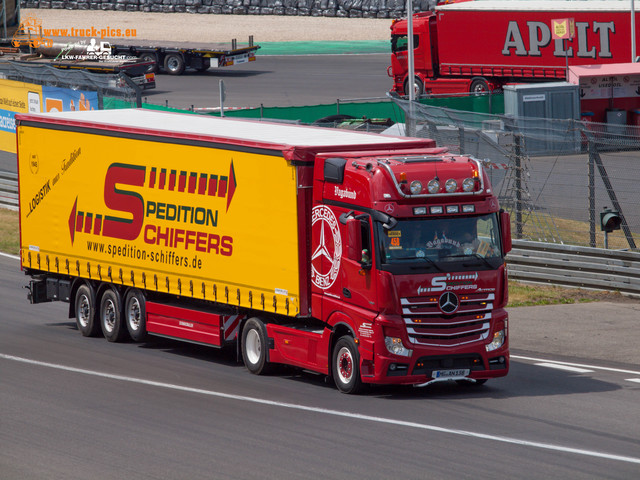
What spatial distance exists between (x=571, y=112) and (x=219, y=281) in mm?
24937

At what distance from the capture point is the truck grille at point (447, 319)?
1323 centimetres

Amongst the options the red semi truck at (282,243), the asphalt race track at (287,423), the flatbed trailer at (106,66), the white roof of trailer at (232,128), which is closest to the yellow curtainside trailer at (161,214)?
the red semi truck at (282,243)

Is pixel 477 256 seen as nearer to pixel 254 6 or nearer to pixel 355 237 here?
pixel 355 237

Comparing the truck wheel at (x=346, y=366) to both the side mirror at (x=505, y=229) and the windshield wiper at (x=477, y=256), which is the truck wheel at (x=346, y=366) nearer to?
the windshield wiper at (x=477, y=256)

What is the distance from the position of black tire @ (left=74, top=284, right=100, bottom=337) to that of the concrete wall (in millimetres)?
52624

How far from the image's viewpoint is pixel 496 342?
13734mm

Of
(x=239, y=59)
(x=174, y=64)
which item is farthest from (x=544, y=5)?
(x=174, y=64)

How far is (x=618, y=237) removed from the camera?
20453 mm

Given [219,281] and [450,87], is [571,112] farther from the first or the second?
[219,281]

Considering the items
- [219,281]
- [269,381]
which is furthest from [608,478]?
[219,281]

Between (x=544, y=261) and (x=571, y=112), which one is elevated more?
(x=571, y=112)

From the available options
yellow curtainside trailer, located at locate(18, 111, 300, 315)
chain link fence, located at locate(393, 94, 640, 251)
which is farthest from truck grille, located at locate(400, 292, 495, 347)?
chain link fence, located at locate(393, 94, 640, 251)

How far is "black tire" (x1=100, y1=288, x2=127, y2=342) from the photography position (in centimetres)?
1762

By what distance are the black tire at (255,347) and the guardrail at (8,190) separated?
16867 millimetres
